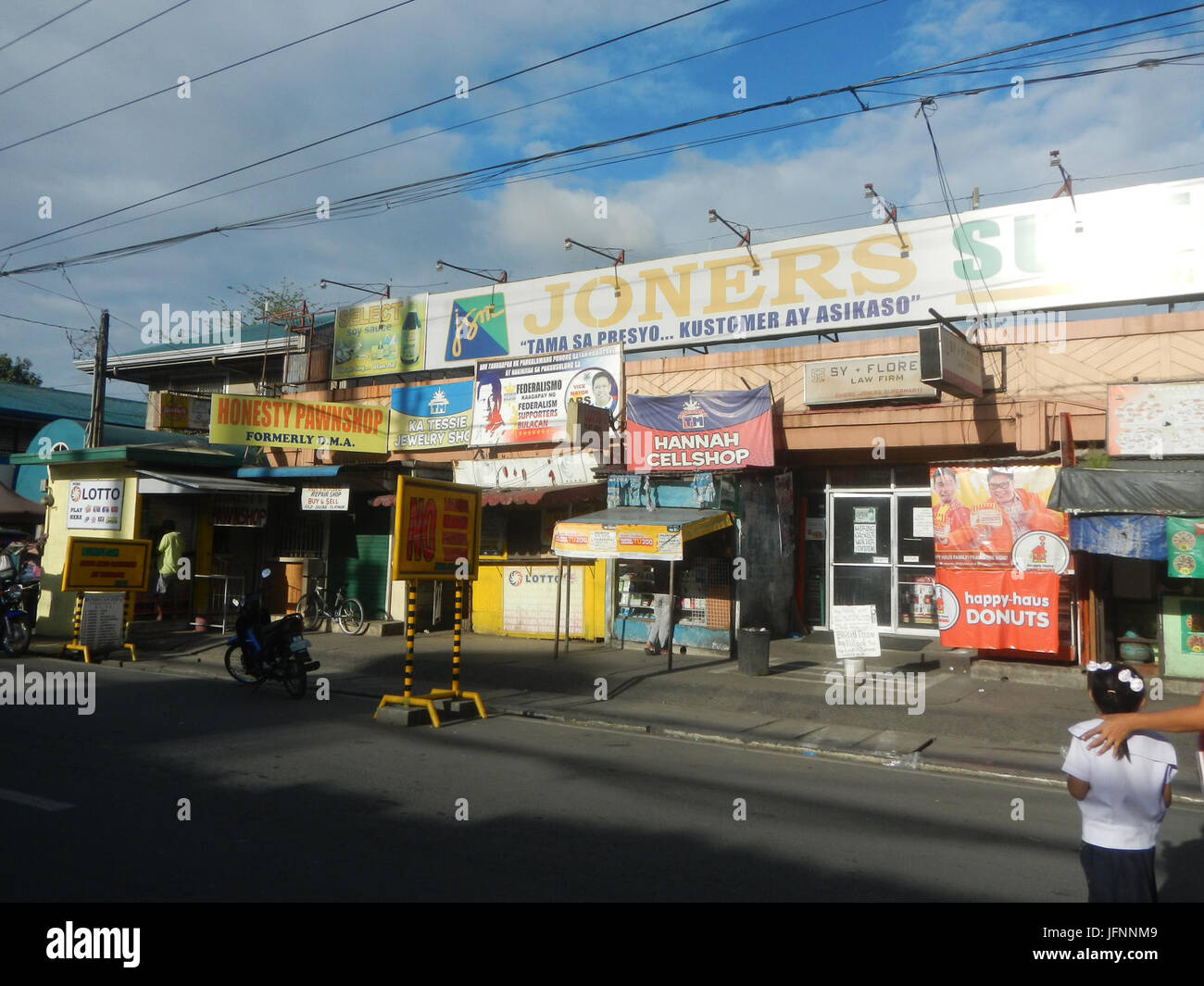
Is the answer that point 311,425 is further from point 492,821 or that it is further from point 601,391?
point 492,821

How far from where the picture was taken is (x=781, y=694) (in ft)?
41.3

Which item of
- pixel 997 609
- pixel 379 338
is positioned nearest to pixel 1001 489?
pixel 997 609

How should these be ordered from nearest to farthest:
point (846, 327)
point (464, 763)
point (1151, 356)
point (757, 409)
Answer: point (464, 763) → point (1151, 356) → point (757, 409) → point (846, 327)

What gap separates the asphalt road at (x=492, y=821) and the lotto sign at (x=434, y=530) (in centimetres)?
185

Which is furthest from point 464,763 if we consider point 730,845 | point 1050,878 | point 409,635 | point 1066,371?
point 1066,371

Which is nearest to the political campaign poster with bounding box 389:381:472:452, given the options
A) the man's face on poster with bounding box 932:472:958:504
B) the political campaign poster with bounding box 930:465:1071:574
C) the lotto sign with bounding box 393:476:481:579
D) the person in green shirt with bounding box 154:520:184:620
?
the person in green shirt with bounding box 154:520:184:620

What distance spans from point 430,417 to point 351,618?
182 inches

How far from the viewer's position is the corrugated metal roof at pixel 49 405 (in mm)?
29859

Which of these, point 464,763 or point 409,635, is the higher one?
point 409,635

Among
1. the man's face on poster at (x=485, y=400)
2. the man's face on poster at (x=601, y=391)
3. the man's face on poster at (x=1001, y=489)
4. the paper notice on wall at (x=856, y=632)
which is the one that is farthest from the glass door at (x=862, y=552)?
the man's face on poster at (x=485, y=400)

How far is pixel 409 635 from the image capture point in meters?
10.7
